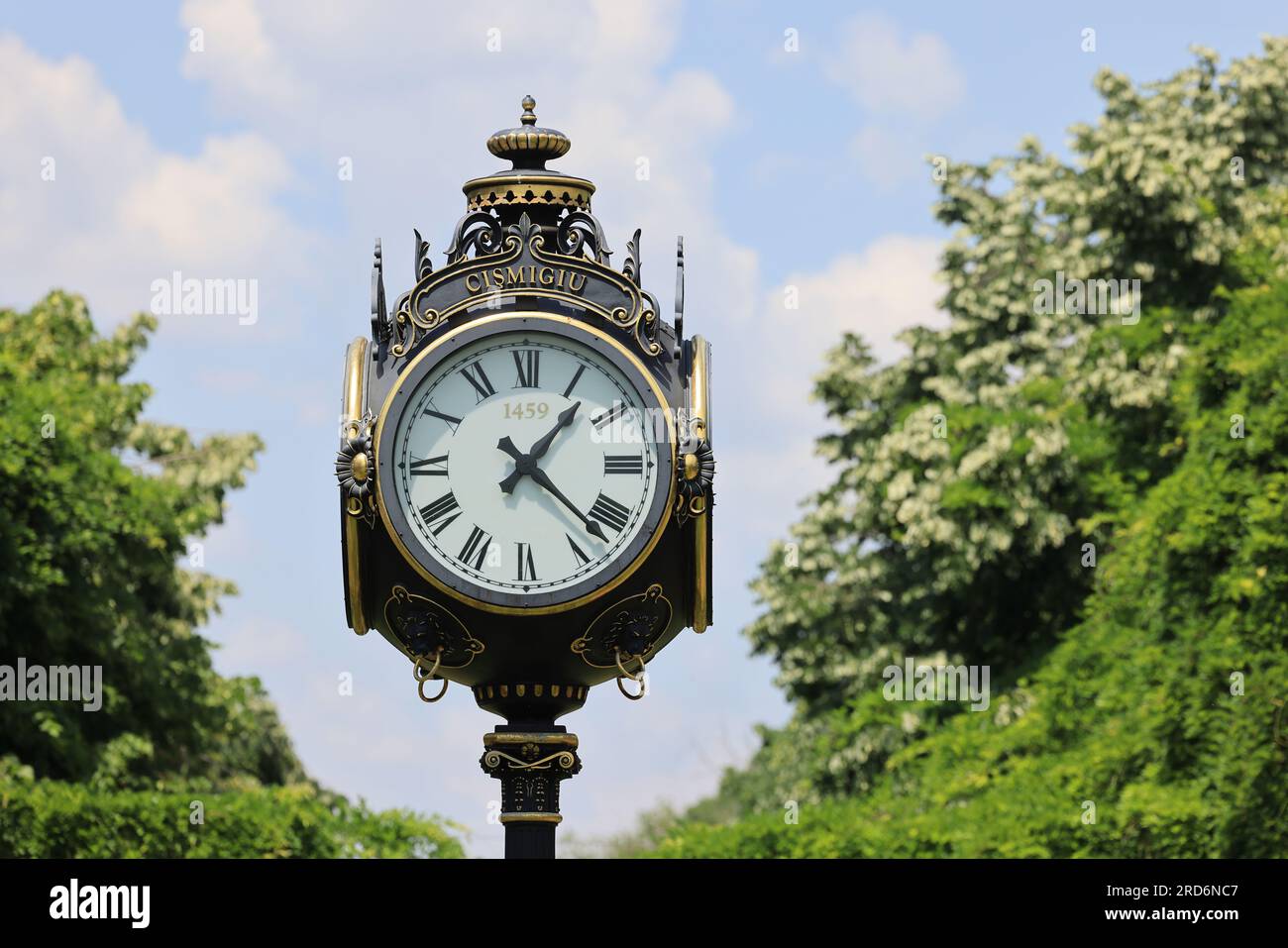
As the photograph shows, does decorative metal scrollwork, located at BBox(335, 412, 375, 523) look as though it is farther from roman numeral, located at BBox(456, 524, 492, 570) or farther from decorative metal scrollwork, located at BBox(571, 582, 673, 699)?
decorative metal scrollwork, located at BBox(571, 582, 673, 699)

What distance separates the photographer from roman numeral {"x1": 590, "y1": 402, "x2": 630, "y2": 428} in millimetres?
9336

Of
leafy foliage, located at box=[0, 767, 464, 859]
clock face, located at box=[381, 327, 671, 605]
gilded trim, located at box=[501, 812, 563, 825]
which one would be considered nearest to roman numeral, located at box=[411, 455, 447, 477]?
clock face, located at box=[381, 327, 671, 605]

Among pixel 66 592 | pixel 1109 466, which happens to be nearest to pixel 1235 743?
pixel 1109 466

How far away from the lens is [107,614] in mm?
29938

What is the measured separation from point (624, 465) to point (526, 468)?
331 mm

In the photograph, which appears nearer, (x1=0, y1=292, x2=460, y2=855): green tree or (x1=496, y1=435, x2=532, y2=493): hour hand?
(x1=496, y1=435, x2=532, y2=493): hour hand

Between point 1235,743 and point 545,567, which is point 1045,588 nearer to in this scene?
point 1235,743

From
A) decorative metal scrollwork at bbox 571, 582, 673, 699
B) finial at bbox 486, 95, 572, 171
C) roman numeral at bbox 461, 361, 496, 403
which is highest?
finial at bbox 486, 95, 572, 171

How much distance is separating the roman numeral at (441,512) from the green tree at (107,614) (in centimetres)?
1794

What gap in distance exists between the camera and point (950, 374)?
35281mm

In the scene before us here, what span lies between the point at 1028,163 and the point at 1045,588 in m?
5.35

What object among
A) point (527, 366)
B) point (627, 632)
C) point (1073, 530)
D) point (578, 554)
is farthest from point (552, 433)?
point (1073, 530)

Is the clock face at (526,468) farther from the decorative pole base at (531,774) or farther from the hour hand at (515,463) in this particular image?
the decorative pole base at (531,774)

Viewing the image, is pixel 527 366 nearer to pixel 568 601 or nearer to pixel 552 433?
pixel 552 433
